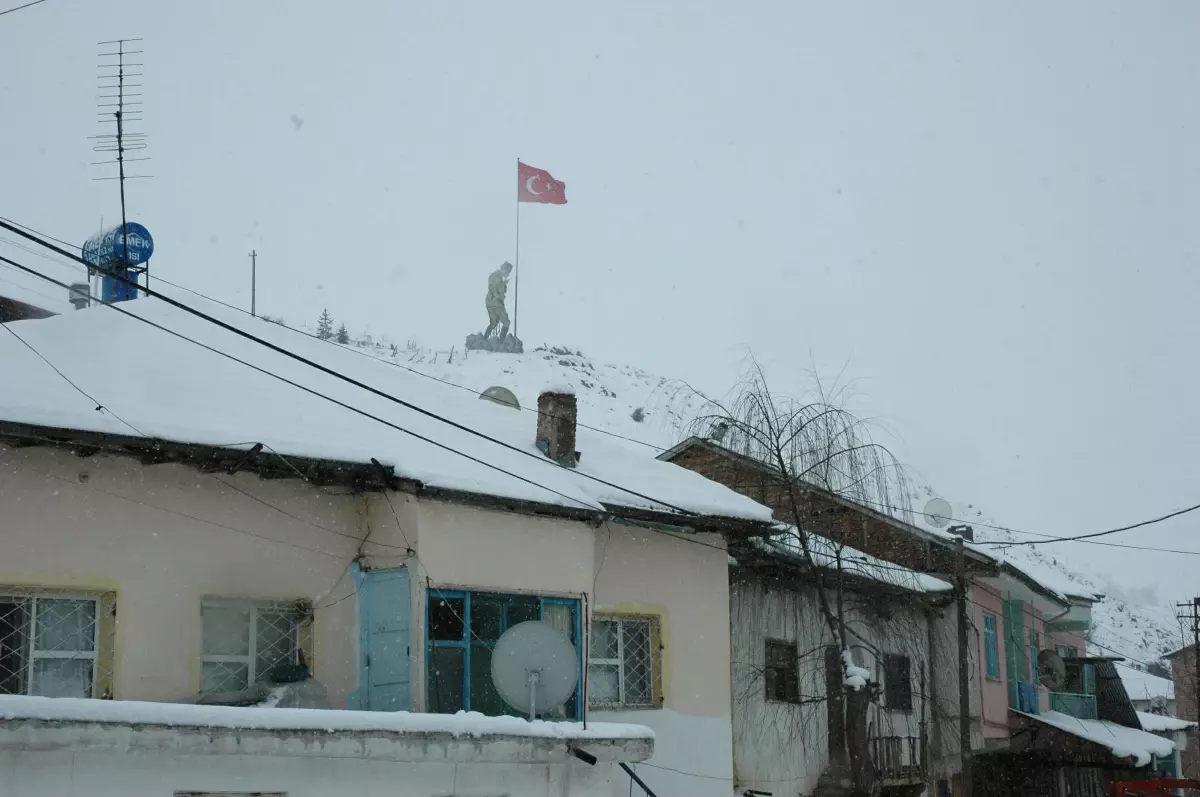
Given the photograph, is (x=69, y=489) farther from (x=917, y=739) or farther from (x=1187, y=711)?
(x=1187, y=711)

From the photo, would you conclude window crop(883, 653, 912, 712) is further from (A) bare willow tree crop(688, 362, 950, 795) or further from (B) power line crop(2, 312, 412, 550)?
(B) power line crop(2, 312, 412, 550)

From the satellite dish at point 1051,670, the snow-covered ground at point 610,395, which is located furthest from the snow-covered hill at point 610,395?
the satellite dish at point 1051,670

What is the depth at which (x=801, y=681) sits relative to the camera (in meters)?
20.6

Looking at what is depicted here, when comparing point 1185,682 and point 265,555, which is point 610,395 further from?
point 265,555

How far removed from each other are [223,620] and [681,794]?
6.64 meters

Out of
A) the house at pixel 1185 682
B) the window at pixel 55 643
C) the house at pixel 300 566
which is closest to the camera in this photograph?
the house at pixel 300 566

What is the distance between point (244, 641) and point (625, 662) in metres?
5.39

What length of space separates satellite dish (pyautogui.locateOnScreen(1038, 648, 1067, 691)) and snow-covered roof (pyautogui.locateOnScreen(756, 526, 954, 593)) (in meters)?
7.12

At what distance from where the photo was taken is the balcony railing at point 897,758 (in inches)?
849

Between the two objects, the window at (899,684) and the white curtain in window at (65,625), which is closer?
the white curtain in window at (65,625)

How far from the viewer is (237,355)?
1472 cm

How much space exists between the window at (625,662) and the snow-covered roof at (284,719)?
295 centimetres

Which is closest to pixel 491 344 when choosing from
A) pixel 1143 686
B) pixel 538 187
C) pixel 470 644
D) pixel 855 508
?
pixel 1143 686

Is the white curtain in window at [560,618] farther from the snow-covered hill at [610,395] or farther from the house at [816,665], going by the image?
the snow-covered hill at [610,395]
